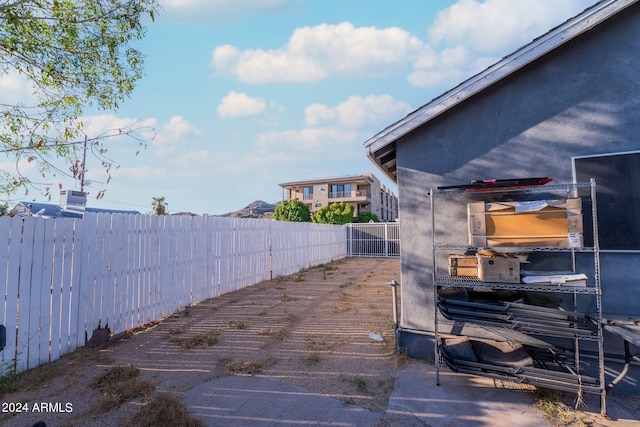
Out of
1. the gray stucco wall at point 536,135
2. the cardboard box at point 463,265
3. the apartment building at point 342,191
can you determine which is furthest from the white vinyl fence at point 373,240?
the apartment building at point 342,191

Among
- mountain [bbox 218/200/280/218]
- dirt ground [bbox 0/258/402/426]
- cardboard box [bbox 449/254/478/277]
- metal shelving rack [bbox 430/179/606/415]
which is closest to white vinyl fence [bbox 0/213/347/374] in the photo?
dirt ground [bbox 0/258/402/426]

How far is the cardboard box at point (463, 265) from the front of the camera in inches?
156

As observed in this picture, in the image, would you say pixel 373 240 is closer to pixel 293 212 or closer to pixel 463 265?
pixel 293 212

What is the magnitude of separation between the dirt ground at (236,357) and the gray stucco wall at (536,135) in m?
1.11

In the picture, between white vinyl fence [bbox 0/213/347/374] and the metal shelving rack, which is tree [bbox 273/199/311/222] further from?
the metal shelving rack

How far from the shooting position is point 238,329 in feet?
19.4

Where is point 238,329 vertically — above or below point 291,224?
below

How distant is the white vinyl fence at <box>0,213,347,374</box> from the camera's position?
402cm

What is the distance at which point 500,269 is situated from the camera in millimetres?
3547

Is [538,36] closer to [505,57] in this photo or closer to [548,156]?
[505,57]

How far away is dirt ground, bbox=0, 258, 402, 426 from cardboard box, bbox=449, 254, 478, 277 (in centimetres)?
150

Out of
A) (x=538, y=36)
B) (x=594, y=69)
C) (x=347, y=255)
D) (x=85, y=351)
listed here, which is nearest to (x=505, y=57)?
(x=538, y=36)

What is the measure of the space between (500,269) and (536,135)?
1896 mm

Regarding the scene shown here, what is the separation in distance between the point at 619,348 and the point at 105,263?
735 centimetres
